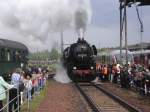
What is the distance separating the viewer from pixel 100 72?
4678 cm

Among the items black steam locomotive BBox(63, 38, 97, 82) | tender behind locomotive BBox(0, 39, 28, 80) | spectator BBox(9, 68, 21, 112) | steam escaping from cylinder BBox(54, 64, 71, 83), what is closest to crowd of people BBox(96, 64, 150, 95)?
black steam locomotive BBox(63, 38, 97, 82)

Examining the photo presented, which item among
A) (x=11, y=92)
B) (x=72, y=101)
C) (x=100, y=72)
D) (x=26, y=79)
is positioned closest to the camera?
(x=11, y=92)

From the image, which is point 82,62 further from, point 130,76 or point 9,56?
point 130,76

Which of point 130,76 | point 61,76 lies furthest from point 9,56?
point 61,76

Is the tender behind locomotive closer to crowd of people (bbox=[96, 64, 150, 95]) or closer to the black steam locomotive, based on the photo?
the black steam locomotive

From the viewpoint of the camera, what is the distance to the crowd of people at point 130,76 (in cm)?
2709

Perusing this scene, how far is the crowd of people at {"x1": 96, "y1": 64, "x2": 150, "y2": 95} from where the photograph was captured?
27.1 meters

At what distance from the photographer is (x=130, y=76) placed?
33625mm

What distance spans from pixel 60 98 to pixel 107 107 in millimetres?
5507

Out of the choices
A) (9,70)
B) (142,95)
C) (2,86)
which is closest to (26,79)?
(2,86)

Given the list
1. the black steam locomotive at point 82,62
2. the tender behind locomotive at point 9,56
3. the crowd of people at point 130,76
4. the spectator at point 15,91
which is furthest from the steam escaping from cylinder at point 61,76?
the spectator at point 15,91

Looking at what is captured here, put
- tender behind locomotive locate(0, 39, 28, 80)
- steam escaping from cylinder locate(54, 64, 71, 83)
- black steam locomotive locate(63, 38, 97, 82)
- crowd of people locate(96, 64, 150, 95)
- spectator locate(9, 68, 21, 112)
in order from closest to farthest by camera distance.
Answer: spectator locate(9, 68, 21, 112)
crowd of people locate(96, 64, 150, 95)
tender behind locomotive locate(0, 39, 28, 80)
black steam locomotive locate(63, 38, 97, 82)
steam escaping from cylinder locate(54, 64, 71, 83)

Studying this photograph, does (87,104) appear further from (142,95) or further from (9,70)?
(9,70)

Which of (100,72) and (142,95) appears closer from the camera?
(142,95)
